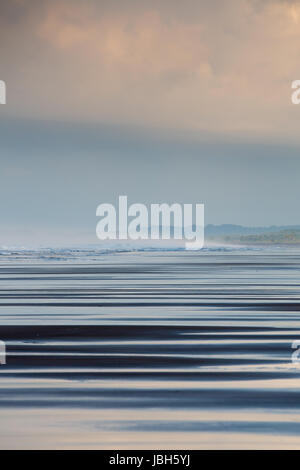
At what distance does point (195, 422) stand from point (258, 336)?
744cm

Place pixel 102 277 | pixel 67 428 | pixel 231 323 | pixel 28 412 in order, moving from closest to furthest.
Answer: pixel 67 428 < pixel 28 412 < pixel 231 323 < pixel 102 277

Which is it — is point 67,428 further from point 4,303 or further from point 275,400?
point 4,303

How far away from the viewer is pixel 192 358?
14719 mm

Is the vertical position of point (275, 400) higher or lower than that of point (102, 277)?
lower

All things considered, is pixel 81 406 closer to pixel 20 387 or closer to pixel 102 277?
pixel 20 387

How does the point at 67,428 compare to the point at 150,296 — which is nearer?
the point at 67,428

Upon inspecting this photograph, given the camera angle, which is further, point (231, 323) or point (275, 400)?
point (231, 323)

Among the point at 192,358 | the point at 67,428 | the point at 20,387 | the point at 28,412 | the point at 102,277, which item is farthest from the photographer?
the point at 102,277

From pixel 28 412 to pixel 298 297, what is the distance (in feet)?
54.7

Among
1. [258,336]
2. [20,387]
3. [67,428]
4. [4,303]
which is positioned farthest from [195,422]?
[4,303]

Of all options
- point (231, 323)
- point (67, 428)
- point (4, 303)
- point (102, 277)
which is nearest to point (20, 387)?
point (67, 428)

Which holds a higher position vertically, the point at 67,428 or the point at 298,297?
the point at 298,297

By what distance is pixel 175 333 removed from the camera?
59.1 feet

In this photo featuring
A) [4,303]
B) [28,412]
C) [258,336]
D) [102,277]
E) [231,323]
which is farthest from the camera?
[102,277]
